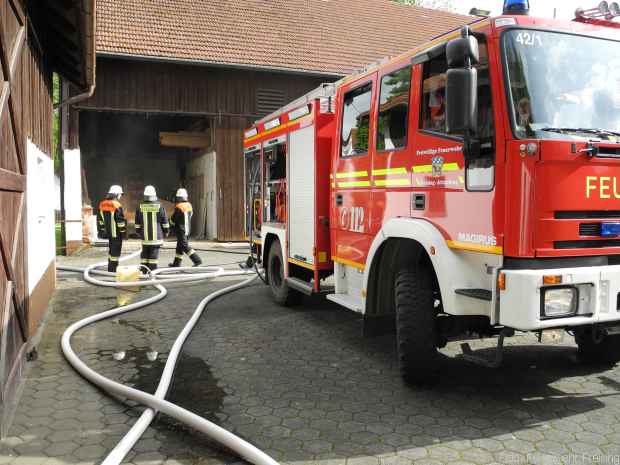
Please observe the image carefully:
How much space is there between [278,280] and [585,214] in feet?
16.0

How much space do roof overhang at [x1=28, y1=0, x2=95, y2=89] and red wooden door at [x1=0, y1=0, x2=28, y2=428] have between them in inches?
48.3

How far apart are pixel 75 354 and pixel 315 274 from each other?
2.52 metres

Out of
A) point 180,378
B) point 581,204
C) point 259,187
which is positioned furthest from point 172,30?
point 581,204

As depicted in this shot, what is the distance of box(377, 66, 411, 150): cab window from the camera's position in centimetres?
465

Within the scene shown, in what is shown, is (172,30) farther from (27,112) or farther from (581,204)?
(581,204)

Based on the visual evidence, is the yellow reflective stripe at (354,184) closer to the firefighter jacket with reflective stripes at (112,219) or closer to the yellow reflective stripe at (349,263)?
the yellow reflective stripe at (349,263)

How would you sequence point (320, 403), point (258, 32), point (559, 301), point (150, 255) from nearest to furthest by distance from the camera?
point (559, 301) → point (320, 403) → point (150, 255) → point (258, 32)

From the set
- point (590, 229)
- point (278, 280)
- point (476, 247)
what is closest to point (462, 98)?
point (476, 247)

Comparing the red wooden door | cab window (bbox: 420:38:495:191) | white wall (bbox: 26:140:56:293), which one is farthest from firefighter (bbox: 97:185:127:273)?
cab window (bbox: 420:38:495:191)

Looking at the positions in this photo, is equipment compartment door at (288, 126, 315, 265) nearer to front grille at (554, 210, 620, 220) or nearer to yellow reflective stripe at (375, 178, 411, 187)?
yellow reflective stripe at (375, 178, 411, 187)

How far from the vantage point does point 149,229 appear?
10.2m

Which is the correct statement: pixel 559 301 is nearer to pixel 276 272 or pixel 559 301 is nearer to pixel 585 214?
pixel 585 214

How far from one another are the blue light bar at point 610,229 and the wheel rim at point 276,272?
4.76m

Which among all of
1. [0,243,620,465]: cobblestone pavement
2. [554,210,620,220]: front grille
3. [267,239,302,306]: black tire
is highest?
[554,210,620,220]: front grille
